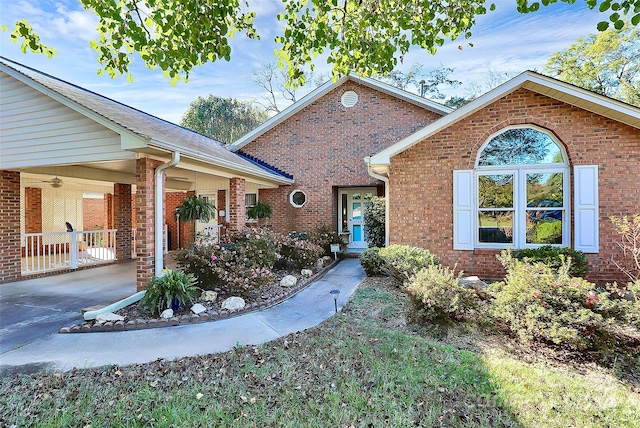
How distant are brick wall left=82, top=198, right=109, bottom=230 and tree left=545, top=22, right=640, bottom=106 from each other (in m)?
25.7

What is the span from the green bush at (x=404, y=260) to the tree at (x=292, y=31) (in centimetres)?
375

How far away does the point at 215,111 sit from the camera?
84.7 feet

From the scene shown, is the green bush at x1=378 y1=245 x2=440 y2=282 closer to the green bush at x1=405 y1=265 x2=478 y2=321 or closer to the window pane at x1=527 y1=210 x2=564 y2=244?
the green bush at x1=405 y1=265 x2=478 y2=321

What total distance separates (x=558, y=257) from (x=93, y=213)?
18.4 metres

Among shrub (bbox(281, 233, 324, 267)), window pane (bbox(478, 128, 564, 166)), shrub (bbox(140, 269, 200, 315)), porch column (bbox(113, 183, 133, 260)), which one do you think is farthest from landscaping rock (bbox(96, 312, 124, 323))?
window pane (bbox(478, 128, 564, 166))

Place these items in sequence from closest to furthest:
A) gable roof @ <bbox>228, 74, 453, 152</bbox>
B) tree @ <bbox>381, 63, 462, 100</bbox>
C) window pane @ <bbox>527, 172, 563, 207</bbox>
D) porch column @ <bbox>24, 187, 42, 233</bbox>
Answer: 1. window pane @ <bbox>527, 172, 563, 207</bbox>
2. porch column @ <bbox>24, 187, 42, 233</bbox>
3. gable roof @ <bbox>228, 74, 453, 152</bbox>
4. tree @ <bbox>381, 63, 462, 100</bbox>

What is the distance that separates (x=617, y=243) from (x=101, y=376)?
31.2 ft

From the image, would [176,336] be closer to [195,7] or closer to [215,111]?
[195,7]

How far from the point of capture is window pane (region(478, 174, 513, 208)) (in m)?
7.61

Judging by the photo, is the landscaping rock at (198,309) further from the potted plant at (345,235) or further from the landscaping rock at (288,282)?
the potted plant at (345,235)

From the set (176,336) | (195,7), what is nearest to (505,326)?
(176,336)

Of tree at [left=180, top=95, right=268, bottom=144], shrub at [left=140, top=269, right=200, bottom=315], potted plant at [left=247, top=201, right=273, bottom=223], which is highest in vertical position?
tree at [left=180, top=95, right=268, bottom=144]

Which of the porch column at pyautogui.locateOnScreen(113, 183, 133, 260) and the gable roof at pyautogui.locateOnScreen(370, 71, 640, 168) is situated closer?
the gable roof at pyautogui.locateOnScreen(370, 71, 640, 168)

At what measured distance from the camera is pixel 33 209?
1135cm
